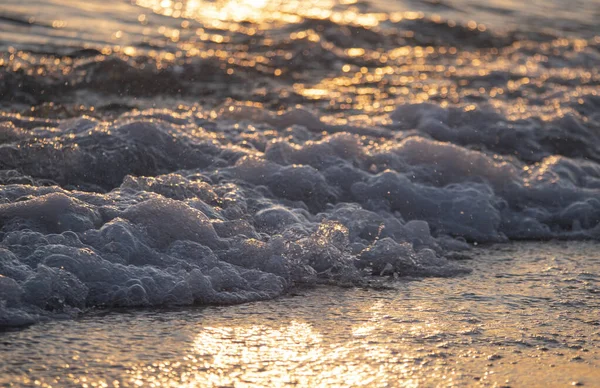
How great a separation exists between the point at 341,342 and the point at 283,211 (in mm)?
1110

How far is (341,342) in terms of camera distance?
262 centimetres

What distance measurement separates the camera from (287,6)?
931 cm

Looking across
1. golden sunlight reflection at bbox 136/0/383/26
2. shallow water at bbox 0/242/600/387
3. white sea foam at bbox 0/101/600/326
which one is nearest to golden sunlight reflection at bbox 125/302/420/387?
shallow water at bbox 0/242/600/387

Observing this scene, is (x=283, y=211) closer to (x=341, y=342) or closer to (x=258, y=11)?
(x=341, y=342)

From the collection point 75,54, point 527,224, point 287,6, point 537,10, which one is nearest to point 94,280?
point 527,224

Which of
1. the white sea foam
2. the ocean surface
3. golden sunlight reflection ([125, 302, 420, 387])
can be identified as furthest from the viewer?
the white sea foam

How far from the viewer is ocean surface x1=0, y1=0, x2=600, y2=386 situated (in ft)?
8.39

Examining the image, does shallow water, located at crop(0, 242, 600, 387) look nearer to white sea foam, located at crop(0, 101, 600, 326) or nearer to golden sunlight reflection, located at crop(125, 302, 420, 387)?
golden sunlight reflection, located at crop(125, 302, 420, 387)

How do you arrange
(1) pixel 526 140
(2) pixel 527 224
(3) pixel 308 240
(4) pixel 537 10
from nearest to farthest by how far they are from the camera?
(3) pixel 308 240
(2) pixel 527 224
(1) pixel 526 140
(4) pixel 537 10

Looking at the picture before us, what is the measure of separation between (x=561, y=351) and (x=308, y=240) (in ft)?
3.48

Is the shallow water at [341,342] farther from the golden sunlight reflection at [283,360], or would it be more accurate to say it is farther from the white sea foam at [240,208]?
the white sea foam at [240,208]

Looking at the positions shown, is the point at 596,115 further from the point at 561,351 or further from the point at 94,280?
the point at 94,280

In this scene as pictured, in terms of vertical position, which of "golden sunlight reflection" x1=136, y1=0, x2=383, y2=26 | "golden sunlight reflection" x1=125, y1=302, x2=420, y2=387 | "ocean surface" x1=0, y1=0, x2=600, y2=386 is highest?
"golden sunlight reflection" x1=136, y1=0, x2=383, y2=26

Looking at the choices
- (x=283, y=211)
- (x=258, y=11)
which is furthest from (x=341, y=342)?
(x=258, y=11)
